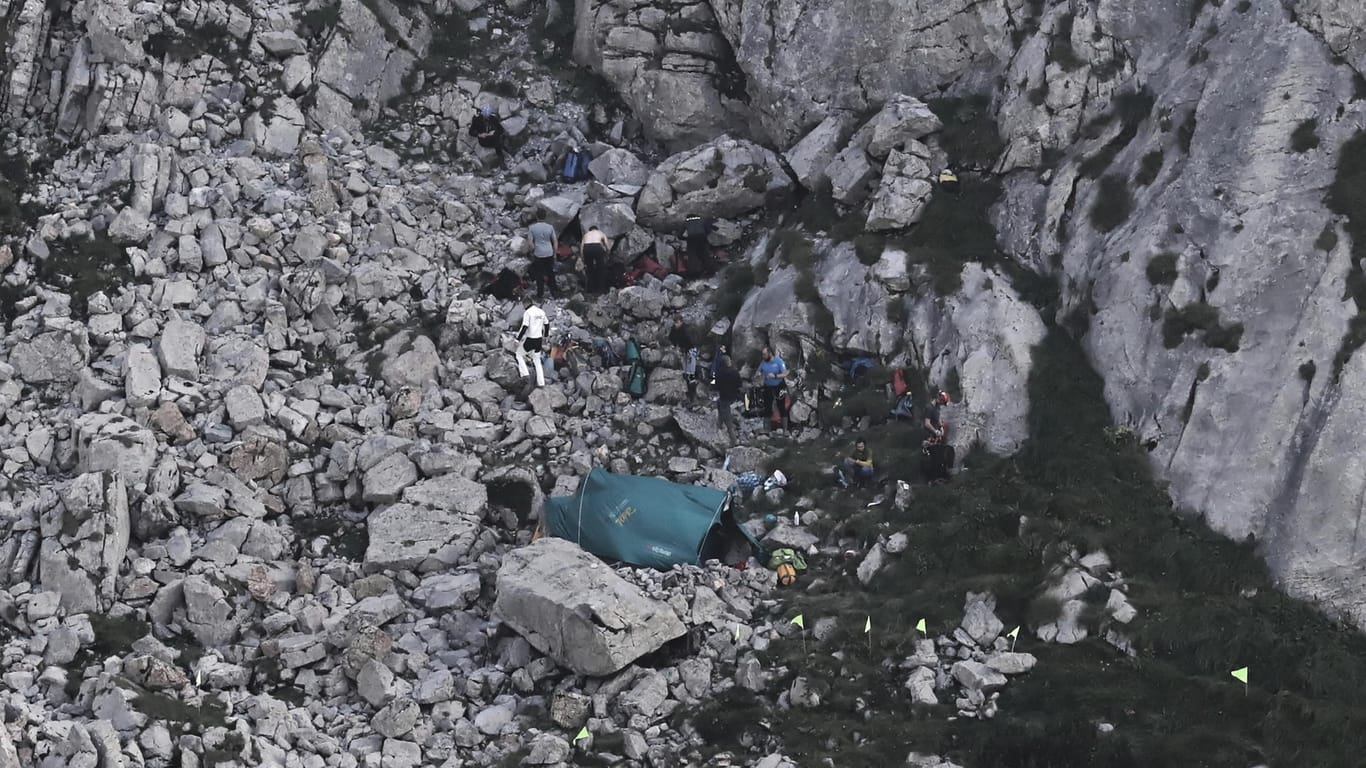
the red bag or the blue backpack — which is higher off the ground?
the blue backpack

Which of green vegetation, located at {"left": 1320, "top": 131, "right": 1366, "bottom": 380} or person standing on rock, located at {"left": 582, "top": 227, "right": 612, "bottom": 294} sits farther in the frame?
person standing on rock, located at {"left": 582, "top": 227, "right": 612, "bottom": 294}

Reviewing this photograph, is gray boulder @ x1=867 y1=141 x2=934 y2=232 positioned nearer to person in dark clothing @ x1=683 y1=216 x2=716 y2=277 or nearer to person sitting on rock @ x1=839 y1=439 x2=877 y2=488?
person in dark clothing @ x1=683 y1=216 x2=716 y2=277

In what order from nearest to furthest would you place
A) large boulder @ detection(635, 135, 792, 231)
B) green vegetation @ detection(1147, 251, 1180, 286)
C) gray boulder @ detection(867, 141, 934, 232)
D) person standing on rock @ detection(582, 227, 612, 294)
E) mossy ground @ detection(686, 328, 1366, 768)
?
mossy ground @ detection(686, 328, 1366, 768) < green vegetation @ detection(1147, 251, 1180, 286) < gray boulder @ detection(867, 141, 934, 232) < person standing on rock @ detection(582, 227, 612, 294) < large boulder @ detection(635, 135, 792, 231)

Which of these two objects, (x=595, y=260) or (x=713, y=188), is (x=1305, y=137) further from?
(x=595, y=260)

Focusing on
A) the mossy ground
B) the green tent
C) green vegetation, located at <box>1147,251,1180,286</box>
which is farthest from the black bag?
green vegetation, located at <box>1147,251,1180,286</box>

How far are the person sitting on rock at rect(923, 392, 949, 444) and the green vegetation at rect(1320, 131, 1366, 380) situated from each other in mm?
6996

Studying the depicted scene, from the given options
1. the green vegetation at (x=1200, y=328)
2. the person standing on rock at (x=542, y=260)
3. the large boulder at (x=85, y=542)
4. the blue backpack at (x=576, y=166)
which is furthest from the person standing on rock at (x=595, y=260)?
the green vegetation at (x=1200, y=328)

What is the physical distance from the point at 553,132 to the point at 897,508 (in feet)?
50.6

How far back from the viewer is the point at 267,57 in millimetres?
37406

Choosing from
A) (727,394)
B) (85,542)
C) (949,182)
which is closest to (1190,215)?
(949,182)

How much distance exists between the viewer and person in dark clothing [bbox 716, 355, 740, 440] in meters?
31.0

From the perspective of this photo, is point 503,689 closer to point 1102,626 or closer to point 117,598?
point 117,598

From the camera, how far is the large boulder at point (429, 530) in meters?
27.9

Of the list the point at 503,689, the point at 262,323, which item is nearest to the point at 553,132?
the point at 262,323
